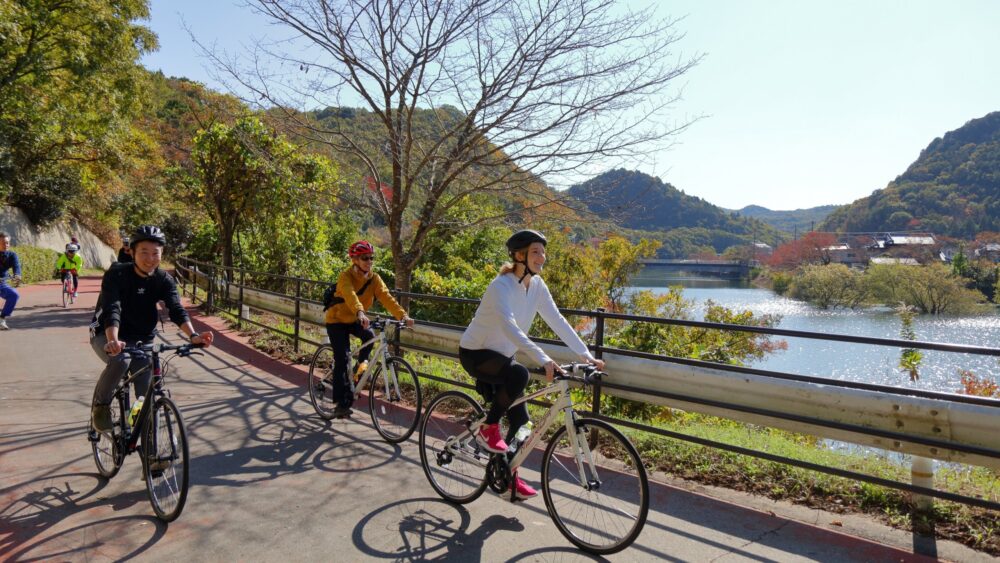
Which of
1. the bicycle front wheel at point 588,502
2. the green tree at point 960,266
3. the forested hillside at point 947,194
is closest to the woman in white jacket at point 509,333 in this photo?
the bicycle front wheel at point 588,502

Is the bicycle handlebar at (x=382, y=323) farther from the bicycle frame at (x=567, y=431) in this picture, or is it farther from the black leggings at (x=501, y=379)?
the bicycle frame at (x=567, y=431)

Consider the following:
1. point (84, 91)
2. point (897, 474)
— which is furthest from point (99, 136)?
point (897, 474)

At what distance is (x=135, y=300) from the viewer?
4.38 m

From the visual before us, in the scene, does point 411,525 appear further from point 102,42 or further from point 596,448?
point 102,42

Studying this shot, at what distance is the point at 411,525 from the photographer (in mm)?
3941

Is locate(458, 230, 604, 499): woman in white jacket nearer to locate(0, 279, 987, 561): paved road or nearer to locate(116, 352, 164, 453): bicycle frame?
locate(0, 279, 987, 561): paved road

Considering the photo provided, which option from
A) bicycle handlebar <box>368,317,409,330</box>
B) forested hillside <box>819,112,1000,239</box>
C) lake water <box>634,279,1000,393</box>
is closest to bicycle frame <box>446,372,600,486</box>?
bicycle handlebar <box>368,317,409,330</box>

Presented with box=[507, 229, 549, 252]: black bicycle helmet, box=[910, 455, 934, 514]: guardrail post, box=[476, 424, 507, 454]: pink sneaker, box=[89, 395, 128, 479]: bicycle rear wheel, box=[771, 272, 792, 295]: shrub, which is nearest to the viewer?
box=[910, 455, 934, 514]: guardrail post

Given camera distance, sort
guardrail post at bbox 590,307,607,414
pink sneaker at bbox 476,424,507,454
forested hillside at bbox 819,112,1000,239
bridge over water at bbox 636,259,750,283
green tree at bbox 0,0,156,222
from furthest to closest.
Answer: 1. forested hillside at bbox 819,112,1000,239
2. bridge over water at bbox 636,259,750,283
3. green tree at bbox 0,0,156,222
4. guardrail post at bbox 590,307,607,414
5. pink sneaker at bbox 476,424,507,454

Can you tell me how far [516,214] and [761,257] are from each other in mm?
58309

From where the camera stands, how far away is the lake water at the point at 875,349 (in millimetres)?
20109

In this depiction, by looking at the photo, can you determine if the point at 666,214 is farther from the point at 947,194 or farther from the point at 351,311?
the point at 351,311

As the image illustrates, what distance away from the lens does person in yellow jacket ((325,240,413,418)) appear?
6020mm

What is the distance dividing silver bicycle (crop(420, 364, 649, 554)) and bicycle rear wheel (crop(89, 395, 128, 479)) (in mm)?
2157
